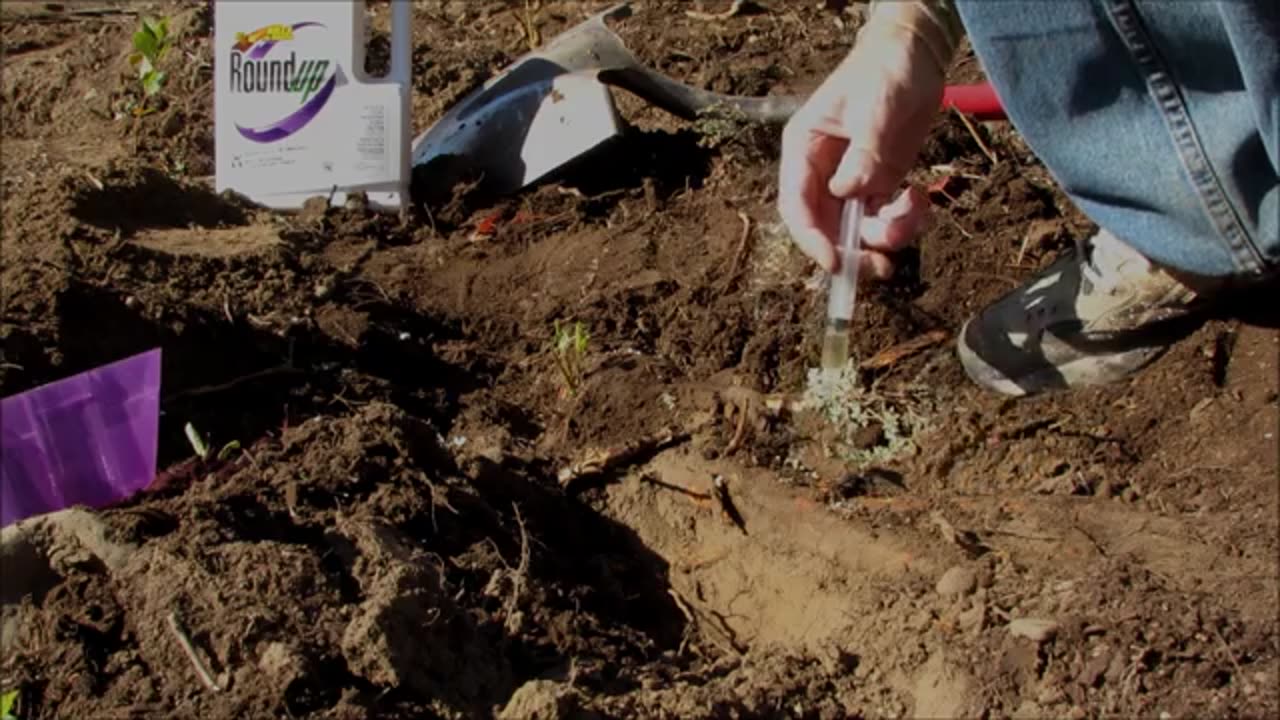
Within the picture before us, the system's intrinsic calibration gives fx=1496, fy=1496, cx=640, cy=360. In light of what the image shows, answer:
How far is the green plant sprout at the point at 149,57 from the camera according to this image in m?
3.93

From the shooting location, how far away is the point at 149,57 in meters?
3.95

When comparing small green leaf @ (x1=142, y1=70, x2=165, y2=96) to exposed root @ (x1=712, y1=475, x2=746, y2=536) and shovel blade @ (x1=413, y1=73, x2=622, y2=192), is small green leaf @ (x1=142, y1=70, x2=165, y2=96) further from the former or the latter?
exposed root @ (x1=712, y1=475, x2=746, y2=536)

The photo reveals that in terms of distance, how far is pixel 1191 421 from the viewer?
257cm

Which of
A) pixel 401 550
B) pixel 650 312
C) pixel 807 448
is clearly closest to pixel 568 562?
→ pixel 401 550

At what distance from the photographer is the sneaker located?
2691 mm

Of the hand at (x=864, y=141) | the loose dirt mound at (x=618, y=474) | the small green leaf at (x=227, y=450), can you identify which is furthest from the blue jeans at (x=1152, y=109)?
the small green leaf at (x=227, y=450)

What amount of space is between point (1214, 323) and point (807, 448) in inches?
30.1

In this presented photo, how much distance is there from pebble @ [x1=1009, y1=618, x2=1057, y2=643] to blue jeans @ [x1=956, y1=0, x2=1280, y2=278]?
0.63m

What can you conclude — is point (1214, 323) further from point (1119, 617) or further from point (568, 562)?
point (568, 562)

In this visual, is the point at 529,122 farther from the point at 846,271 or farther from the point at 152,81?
the point at 846,271

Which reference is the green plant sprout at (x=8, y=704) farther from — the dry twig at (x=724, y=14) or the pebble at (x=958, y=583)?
the dry twig at (x=724, y=14)

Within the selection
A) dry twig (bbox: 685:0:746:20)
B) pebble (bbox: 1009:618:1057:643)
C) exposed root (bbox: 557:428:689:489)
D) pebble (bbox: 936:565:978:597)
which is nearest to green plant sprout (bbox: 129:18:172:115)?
dry twig (bbox: 685:0:746:20)

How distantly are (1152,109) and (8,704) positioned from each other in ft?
5.88

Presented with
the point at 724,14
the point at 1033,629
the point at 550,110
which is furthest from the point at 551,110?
the point at 1033,629
